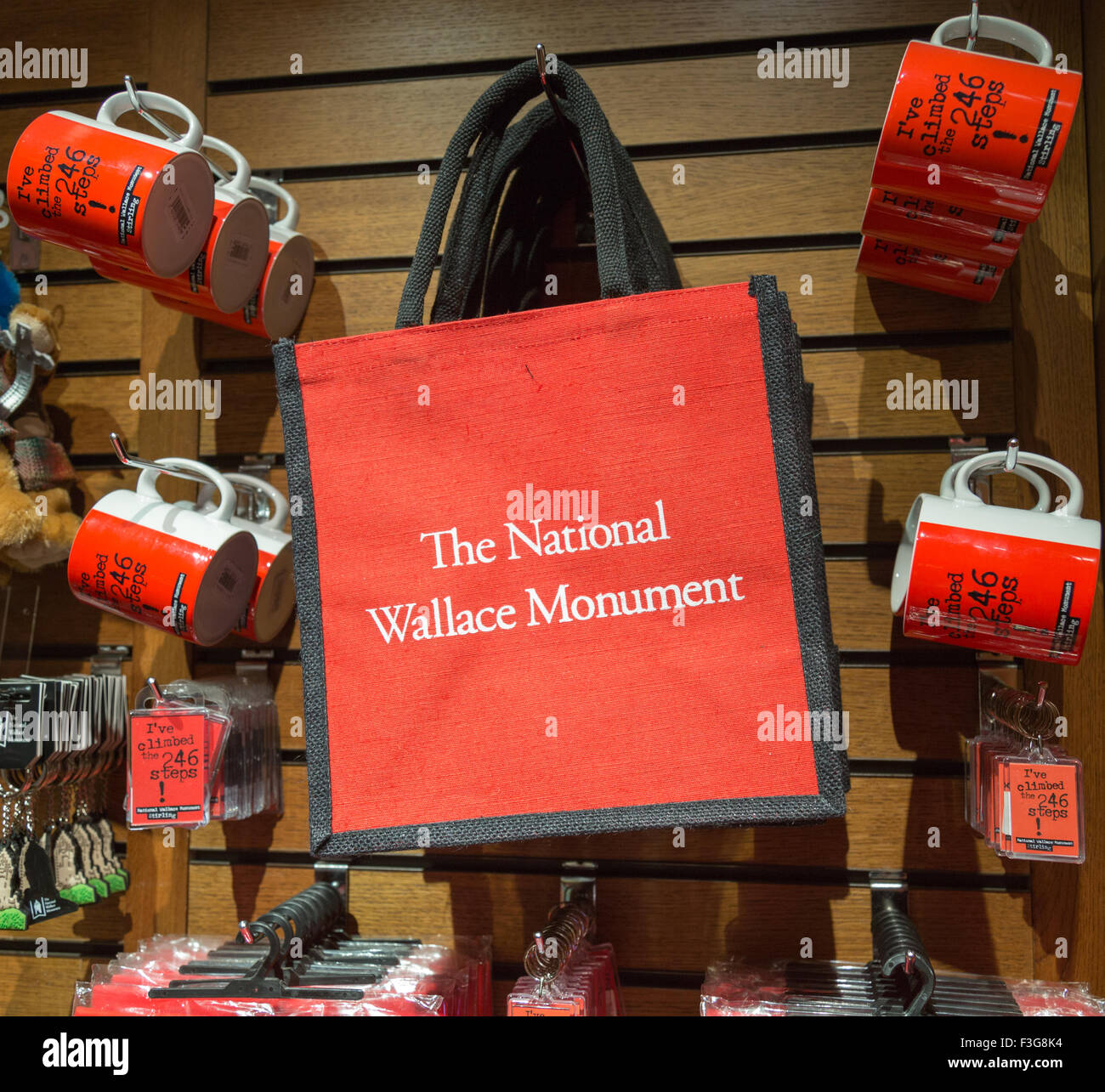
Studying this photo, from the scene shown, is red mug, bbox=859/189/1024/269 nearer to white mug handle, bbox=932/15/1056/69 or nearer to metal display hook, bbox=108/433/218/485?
white mug handle, bbox=932/15/1056/69

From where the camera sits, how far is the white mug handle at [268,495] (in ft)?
4.83

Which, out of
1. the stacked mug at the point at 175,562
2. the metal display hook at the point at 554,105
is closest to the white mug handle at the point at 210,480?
the stacked mug at the point at 175,562

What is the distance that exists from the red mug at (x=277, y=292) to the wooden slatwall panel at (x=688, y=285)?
52 mm

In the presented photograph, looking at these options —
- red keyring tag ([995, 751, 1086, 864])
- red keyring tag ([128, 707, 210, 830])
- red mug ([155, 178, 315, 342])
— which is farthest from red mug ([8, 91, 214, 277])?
red keyring tag ([995, 751, 1086, 864])

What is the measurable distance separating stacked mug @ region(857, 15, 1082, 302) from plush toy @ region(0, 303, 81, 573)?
1.33 meters

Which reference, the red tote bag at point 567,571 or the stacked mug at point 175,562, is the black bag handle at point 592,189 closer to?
the red tote bag at point 567,571

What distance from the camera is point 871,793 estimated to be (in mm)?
1410

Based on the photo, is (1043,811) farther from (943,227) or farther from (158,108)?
(158,108)

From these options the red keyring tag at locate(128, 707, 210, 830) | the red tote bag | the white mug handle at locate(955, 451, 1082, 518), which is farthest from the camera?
the red keyring tag at locate(128, 707, 210, 830)

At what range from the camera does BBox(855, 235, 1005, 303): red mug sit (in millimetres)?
1339

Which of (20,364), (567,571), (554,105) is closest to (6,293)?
(20,364)

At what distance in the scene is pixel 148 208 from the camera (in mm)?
1242

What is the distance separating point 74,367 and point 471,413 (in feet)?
3.11

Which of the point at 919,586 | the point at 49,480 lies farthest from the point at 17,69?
the point at 919,586
